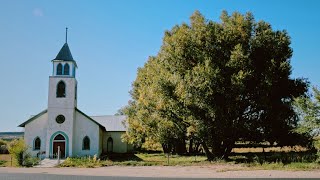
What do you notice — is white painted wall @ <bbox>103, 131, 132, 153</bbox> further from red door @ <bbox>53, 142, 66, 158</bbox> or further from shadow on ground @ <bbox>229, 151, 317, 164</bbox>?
shadow on ground @ <bbox>229, 151, 317, 164</bbox>

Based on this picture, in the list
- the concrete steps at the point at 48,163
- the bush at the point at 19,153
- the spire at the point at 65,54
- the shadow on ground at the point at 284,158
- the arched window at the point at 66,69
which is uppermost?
the spire at the point at 65,54

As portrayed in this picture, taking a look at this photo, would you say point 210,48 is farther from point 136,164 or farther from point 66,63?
point 66,63

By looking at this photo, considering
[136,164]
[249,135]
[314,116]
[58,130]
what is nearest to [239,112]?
[249,135]

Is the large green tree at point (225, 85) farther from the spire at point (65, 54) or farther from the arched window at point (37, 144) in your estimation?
the arched window at point (37, 144)

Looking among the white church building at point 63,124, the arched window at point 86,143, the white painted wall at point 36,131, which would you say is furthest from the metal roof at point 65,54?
the arched window at point 86,143

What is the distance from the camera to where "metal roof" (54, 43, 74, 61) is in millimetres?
41219

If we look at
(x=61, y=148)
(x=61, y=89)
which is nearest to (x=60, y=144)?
(x=61, y=148)

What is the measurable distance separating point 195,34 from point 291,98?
10.8 metres

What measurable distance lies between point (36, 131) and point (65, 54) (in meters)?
9.42

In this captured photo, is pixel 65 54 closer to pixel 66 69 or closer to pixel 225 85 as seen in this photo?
pixel 66 69

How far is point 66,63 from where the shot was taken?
41219 mm

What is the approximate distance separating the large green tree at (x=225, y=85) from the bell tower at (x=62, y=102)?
11.1 meters

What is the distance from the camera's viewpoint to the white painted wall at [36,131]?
1588 inches

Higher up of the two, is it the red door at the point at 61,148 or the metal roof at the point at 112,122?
the metal roof at the point at 112,122
